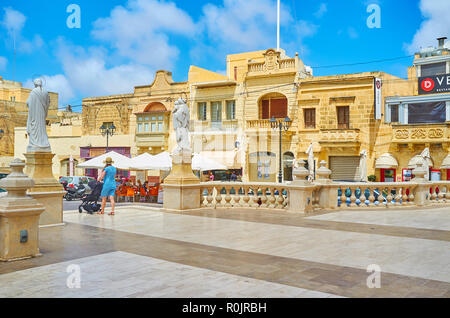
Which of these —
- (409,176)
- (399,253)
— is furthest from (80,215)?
(409,176)

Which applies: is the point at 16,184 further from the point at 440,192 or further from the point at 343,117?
the point at 343,117

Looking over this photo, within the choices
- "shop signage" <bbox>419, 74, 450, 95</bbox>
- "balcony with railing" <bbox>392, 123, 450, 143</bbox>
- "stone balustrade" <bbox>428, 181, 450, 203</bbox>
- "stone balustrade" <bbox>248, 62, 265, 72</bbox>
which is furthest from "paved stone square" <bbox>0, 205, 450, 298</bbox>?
"stone balustrade" <bbox>248, 62, 265, 72</bbox>

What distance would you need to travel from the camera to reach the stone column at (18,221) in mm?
6723

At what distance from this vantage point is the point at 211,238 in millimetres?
8773

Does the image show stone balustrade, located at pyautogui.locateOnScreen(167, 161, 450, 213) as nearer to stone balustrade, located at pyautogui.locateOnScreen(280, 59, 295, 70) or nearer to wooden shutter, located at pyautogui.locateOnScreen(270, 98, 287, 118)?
wooden shutter, located at pyautogui.locateOnScreen(270, 98, 287, 118)

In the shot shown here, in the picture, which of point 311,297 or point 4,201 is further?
point 4,201

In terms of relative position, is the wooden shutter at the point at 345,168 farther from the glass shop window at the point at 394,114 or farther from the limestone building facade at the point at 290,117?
the glass shop window at the point at 394,114

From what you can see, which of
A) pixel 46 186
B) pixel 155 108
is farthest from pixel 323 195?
pixel 155 108

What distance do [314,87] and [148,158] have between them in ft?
49.3

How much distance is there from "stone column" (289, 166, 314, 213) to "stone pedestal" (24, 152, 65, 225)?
21.1 ft

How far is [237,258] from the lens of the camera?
6918mm

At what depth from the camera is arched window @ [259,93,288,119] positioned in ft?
108

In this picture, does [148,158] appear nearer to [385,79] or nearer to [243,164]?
[243,164]

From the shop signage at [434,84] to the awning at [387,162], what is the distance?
4.47 metres
